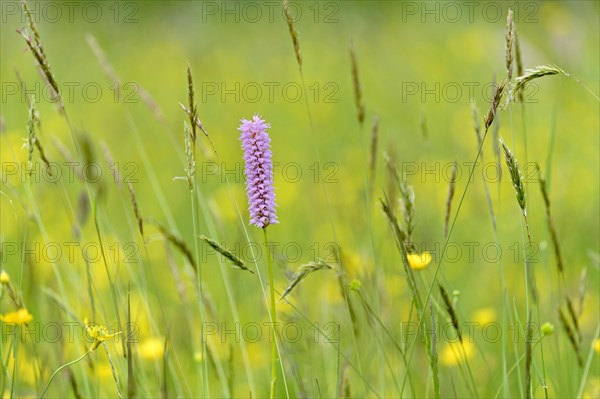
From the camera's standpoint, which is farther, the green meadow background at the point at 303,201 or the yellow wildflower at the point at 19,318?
the green meadow background at the point at 303,201

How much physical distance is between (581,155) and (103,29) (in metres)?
7.15

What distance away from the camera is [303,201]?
13.4ft

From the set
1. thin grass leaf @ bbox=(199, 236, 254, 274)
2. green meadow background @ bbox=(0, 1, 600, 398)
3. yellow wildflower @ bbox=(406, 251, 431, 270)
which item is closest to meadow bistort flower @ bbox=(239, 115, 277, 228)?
thin grass leaf @ bbox=(199, 236, 254, 274)

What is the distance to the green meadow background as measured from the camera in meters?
1.79

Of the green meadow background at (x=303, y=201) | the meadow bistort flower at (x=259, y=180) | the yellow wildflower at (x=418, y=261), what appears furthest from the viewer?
the green meadow background at (x=303, y=201)

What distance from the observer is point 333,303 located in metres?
2.55

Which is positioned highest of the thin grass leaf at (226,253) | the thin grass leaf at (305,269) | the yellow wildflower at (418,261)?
the thin grass leaf at (226,253)

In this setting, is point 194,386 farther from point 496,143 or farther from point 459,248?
point 459,248

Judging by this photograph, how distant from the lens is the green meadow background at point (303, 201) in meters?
1.79

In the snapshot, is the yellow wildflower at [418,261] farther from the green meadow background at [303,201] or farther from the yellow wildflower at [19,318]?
the yellow wildflower at [19,318]

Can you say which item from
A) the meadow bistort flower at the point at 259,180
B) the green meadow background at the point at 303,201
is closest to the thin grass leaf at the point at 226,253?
the meadow bistort flower at the point at 259,180

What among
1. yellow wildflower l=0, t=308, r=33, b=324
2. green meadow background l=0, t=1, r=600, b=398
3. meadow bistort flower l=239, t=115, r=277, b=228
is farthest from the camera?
green meadow background l=0, t=1, r=600, b=398

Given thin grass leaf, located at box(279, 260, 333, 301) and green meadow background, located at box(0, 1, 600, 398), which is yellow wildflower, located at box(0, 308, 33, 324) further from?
thin grass leaf, located at box(279, 260, 333, 301)

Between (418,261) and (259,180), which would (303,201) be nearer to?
(418,261)
